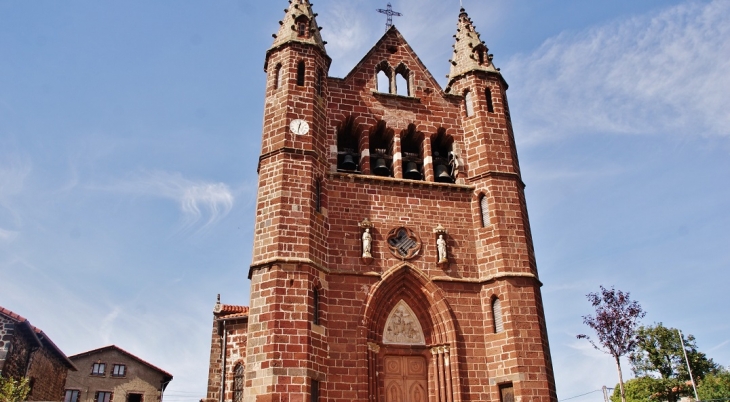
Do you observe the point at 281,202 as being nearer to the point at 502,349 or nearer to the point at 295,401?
the point at 295,401

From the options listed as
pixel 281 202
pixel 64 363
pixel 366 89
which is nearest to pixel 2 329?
pixel 64 363

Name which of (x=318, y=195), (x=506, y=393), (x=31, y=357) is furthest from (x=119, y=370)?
(x=506, y=393)

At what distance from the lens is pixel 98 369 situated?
141ft

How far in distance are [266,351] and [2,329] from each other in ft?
41.6

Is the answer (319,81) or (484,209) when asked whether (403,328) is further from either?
(319,81)

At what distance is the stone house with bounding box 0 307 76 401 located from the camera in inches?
858

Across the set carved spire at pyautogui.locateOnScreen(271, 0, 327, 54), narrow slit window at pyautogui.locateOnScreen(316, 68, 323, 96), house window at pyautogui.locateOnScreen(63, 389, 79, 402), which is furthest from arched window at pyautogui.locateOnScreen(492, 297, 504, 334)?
house window at pyautogui.locateOnScreen(63, 389, 79, 402)

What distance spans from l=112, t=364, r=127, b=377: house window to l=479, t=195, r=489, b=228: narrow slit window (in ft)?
111

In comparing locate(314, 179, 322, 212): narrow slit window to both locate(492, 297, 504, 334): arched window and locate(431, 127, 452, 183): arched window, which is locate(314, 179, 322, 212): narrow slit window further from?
locate(492, 297, 504, 334): arched window

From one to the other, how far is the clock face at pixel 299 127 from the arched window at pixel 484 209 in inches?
229

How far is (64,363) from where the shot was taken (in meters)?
30.0

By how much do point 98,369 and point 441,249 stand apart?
3386cm

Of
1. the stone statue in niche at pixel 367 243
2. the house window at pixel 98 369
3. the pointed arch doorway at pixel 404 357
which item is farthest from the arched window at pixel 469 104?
the house window at pixel 98 369

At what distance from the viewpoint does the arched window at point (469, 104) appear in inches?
832
